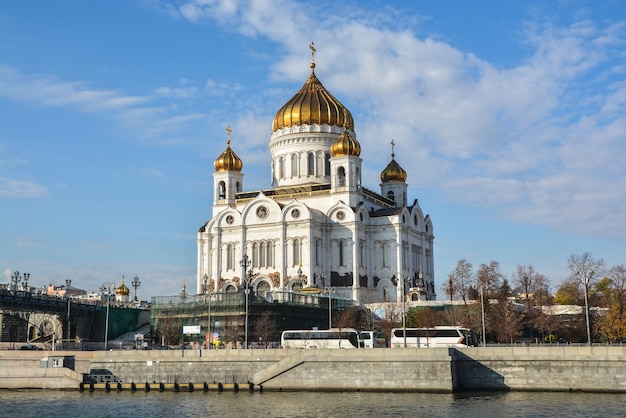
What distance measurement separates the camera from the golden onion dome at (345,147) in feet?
294

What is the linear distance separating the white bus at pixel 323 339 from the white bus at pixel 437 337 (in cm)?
295

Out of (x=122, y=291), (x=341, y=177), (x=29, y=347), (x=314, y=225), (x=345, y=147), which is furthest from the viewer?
(x=122, y=291)

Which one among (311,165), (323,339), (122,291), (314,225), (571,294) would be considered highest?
(311,165)

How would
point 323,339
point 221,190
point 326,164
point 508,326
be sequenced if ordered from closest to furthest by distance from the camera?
point 323,339
point 508,326
point 326,164
point 221,190

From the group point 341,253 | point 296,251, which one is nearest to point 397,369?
point 341,253

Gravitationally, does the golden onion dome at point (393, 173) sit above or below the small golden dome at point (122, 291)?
above

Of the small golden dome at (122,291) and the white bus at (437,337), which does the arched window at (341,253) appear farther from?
the small golden dome at (122,291)

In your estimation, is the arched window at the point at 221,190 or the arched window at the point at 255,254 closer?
the arched window at the point at 255,254

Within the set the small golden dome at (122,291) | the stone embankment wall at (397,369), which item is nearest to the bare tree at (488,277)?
the stone embankment wall at (397,369)

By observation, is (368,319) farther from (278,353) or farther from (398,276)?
(278,353)

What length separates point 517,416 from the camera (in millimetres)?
37219

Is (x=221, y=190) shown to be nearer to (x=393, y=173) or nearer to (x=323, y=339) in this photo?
(x=393, y=173)

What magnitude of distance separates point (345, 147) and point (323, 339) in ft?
126

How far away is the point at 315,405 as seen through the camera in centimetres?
4206
